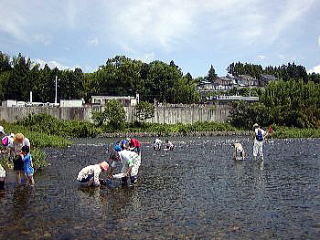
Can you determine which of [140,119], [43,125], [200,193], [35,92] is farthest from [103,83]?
[200,193]

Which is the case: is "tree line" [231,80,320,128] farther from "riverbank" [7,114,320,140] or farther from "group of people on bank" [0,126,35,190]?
"group of people on bank" [0,126,35,190]

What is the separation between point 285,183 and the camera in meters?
19.1

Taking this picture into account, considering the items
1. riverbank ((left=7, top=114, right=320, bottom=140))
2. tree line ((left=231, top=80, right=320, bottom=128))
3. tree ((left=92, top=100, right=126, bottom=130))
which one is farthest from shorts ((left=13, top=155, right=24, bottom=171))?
tree line ((left=231, top=80, right=320, bottom=128))

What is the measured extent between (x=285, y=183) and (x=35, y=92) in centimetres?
8677

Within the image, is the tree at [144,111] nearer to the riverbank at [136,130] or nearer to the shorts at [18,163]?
the riverbank at [136,130]

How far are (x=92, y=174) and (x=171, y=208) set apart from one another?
17.5ft

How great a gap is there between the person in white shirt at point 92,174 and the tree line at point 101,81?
81314 mm

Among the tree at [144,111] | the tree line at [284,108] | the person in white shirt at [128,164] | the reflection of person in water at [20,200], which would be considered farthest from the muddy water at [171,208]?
the tree line at [284,108]

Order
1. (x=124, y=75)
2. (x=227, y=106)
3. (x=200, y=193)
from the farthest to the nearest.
→ (x=124, y=75) < (x=227, y=106) < (x=200, y=193)

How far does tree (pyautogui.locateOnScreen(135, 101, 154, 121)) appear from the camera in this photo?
82562 millimetres

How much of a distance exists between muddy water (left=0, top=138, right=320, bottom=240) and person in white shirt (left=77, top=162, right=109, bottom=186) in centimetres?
70

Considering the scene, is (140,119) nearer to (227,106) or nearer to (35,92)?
(227,106)

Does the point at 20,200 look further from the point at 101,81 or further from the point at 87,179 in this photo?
the point at 101,81

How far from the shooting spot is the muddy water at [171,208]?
1130cm
